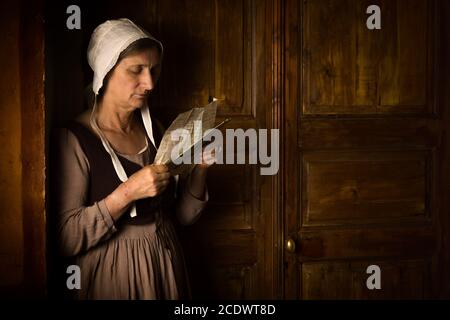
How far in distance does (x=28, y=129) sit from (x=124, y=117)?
38cm

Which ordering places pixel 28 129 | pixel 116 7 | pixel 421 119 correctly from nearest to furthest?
pixel 28 129 → pixel 116 7 → pixel 421 119

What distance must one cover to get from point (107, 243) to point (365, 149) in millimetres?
1219

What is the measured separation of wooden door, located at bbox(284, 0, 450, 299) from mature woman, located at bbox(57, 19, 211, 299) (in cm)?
63

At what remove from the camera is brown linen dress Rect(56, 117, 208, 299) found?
168 cm

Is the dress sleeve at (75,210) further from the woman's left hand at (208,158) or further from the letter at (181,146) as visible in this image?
the woman's left hand at (208,158)

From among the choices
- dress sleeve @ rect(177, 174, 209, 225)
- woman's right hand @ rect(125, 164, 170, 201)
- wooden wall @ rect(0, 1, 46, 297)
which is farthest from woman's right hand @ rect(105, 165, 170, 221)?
dress sleeve @ rect(177, 174, 209, 225)

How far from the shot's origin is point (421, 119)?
7.77ft

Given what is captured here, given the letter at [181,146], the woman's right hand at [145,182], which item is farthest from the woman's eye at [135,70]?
the woman's right hand at [145,182]

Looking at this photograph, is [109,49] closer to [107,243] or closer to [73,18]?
[73,18]

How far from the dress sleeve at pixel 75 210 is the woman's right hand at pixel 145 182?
0.10 m

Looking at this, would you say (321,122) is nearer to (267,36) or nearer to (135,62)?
(267,36)

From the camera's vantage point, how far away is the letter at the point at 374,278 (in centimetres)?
235
